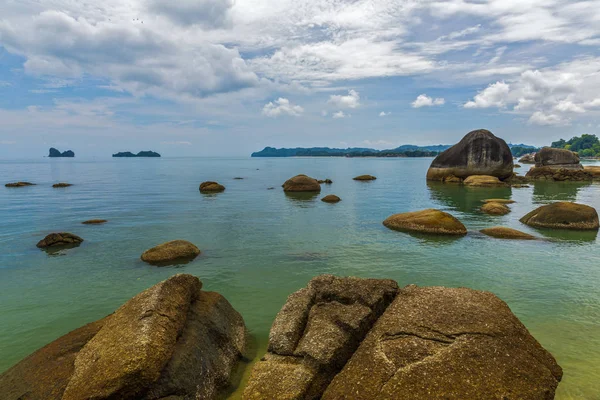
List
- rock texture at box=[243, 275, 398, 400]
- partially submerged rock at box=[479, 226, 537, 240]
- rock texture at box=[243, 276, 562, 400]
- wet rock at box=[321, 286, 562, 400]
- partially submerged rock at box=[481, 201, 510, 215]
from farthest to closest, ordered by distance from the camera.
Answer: partially submerged rock at box=[481, 201, 510, 215] → partially submerged rock at box=[479, 226, 537, 240] → rock texture at box=[243, 275, 398, 400] → rock texture at box=[243, 276, 562, 400] → wet rock at box=[321, 286, 562, 400]

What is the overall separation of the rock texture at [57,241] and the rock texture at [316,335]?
1959 centimetres

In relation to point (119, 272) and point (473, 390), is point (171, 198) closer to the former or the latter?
point (119, 272)

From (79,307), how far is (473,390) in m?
13.2

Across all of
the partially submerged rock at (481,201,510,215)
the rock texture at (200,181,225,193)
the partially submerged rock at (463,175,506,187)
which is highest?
the partially submerged rock at (463,175,506,187)

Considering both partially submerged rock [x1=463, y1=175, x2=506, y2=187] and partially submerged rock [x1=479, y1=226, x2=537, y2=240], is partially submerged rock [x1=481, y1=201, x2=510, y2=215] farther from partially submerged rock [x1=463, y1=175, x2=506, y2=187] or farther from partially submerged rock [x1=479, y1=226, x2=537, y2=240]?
partially submerged rock [x1=463, y1=175, x2=506, y2=187]

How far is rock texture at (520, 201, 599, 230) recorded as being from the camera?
81.5 ft

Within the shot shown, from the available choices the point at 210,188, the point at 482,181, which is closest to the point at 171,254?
the point at 210,188

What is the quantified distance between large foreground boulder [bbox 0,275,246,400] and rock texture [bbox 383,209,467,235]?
18.9 m

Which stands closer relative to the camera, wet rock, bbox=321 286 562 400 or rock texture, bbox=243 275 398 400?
wet rock, bbox=321 286 562 400

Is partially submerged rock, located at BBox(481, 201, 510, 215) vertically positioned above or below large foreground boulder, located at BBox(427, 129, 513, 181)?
below

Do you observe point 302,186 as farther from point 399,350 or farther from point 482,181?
point 399,350

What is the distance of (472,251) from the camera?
20.2 m

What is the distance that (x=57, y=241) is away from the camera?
2211 cm

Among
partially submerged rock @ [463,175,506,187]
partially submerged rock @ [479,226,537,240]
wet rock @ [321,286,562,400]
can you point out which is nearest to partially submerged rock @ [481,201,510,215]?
partially submerged rock @ [479,226,537,240]
